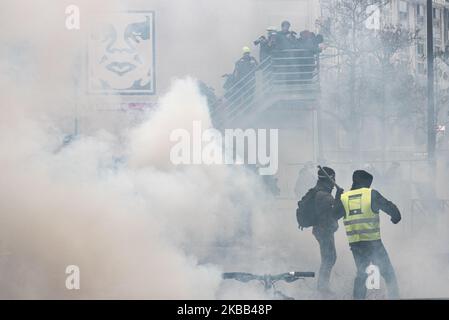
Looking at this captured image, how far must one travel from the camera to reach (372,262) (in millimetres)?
8531

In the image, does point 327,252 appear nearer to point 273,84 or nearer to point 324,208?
point 324,208

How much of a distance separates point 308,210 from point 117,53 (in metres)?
4.61

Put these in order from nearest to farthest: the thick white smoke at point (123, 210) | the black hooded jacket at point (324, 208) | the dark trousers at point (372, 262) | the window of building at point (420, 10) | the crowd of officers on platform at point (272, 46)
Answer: the dark trousers at point (372, 262) < the thick white smoke at point (123, 210) < the black hooded jacket at point (324, 208) < the crowd of officers on platform at point (272, 46) < the window of building at point (420, 10)

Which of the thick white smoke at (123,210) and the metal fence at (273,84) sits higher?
the metal fence at (273,84)

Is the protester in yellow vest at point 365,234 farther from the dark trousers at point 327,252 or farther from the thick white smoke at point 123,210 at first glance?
the dark trousers at point 327,252

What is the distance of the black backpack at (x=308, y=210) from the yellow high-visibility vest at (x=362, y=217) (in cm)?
96

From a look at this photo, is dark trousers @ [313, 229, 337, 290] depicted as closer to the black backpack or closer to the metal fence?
the black backpack

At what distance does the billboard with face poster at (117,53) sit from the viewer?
41.2 ft

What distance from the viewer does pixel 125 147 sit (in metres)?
11.3

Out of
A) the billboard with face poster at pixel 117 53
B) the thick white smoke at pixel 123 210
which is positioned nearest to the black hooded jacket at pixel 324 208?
the thick white smoke at pixel 123 210

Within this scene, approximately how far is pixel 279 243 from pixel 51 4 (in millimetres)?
4365

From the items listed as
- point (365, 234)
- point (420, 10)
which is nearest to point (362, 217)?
point (365, 234)

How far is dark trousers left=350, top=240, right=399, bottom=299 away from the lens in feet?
27.5

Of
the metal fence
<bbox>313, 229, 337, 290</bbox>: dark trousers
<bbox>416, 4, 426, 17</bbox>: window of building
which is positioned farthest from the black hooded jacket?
Result: <bbox>416, 4, 426, 17</bbox>: window of building
